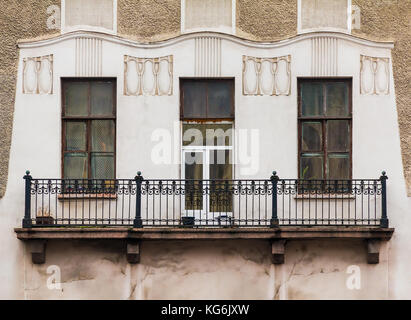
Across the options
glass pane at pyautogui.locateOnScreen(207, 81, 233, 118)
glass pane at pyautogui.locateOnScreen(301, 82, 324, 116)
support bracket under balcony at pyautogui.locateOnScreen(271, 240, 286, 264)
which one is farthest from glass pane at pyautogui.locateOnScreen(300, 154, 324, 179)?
glass pane at pyautogui.locateOnScreen(207, 81, 233, 118)

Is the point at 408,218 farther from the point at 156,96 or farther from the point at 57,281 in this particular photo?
the point at 57,281

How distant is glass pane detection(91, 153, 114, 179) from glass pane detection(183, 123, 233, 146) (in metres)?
1.45

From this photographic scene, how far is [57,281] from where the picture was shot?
61.9ft

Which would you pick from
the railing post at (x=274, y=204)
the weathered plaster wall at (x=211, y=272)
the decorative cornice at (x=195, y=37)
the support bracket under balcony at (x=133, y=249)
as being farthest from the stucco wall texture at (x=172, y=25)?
the support bracket under balcony at (x=133, y=249)

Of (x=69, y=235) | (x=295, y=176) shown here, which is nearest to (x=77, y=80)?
(x=69, y=235)

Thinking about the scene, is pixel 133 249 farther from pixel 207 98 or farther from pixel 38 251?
pixel 207 98

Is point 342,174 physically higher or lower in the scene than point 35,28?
lower

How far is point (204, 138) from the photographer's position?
1945 cm

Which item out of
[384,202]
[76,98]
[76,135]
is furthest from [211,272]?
[76,98]

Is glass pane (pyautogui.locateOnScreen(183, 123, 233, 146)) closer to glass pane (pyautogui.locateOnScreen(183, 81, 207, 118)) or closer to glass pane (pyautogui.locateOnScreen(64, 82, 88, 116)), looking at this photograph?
glass pane (pyautogui.locateOnScreen(183, 81, 207, 118))

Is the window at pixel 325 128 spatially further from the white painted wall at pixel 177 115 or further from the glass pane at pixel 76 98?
the glass pane at pixel 76 98

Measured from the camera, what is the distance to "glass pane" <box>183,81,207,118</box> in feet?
63.8

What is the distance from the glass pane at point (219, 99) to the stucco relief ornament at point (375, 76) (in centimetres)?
251

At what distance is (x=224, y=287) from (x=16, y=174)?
443cm
